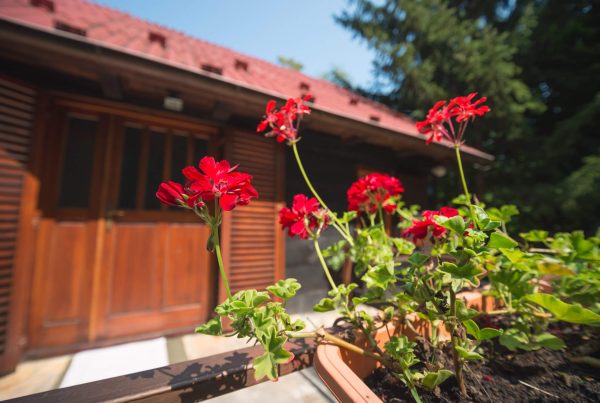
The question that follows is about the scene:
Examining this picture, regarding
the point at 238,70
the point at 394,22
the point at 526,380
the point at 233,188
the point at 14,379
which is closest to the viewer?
the point at 233,188

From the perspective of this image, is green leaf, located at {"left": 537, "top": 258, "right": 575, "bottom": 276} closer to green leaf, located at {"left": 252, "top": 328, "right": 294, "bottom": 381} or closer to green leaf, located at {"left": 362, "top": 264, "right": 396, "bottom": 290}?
green leaf, located at {"left": 362, "top": 264, "right": 396, "bottom": 290}

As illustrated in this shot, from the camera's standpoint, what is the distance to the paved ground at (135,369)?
1.53m

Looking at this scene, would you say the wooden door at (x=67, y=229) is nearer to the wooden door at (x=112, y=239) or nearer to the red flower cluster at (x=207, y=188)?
the wooden door at (x=112, y=239)

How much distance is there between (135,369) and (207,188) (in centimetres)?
192

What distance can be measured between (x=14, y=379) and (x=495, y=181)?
9036 millimetres

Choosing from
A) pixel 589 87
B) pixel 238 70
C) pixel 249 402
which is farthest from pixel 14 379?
pixel 589 87

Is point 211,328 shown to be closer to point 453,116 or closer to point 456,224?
point 456,224

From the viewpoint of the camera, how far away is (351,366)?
26.0 inches

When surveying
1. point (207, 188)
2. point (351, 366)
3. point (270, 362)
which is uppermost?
point (207, 188)

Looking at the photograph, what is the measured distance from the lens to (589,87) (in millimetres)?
6543

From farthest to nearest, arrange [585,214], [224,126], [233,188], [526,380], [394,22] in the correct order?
[394,22] < [585,214] < [224,126] < [526,380] < [233,188]

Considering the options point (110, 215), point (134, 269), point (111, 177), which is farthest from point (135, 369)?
point (111, 177)

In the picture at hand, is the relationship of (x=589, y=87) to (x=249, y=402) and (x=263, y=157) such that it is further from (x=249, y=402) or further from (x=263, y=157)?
Answer: (x=249, y=402)

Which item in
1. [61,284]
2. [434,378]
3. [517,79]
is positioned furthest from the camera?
[517,79]
